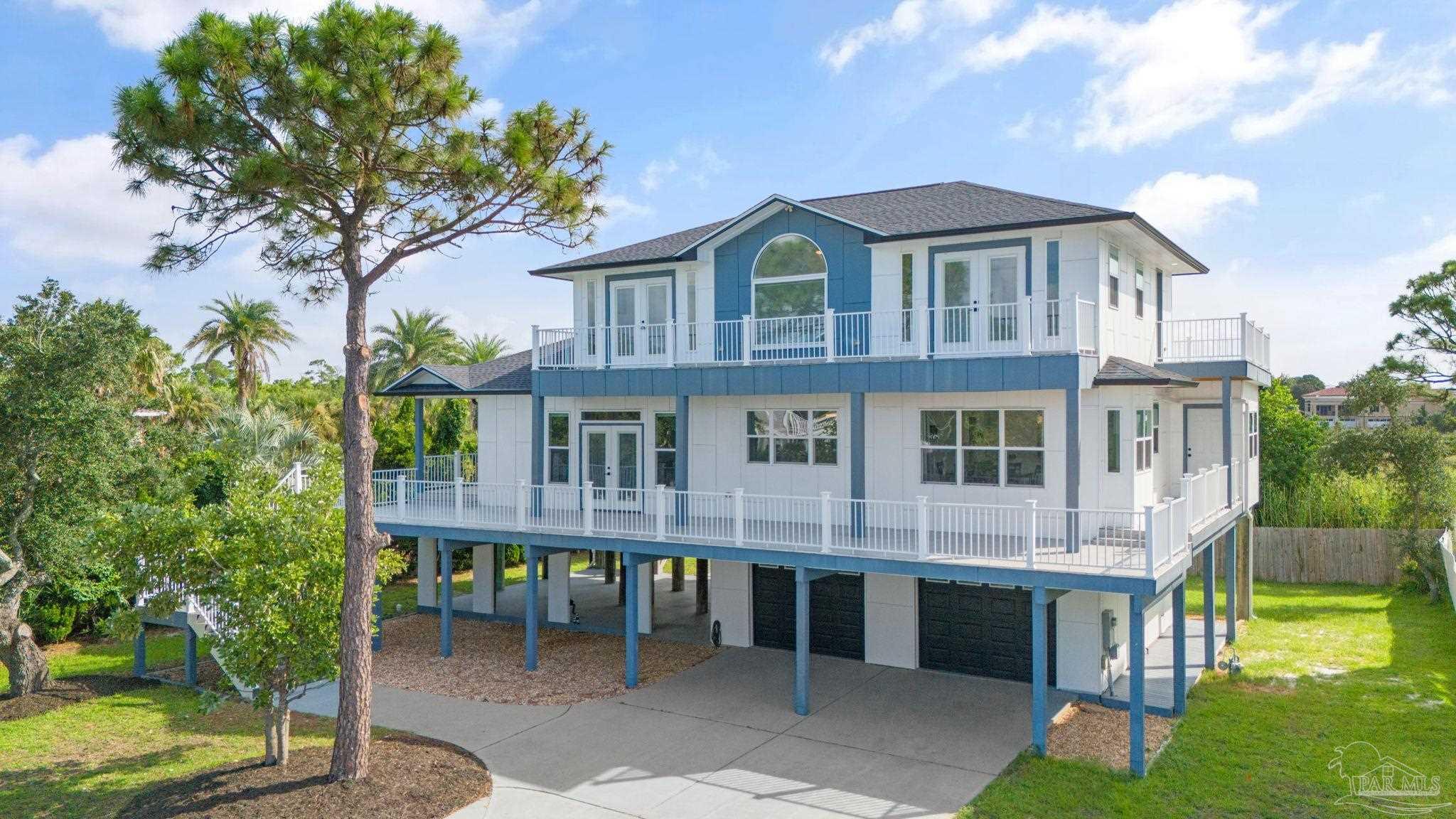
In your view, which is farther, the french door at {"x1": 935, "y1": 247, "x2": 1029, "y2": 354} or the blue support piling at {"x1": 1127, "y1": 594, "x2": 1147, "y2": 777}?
the french door at {"x1": 935, "y1": 247, "x2": 1029, "y2": 354}

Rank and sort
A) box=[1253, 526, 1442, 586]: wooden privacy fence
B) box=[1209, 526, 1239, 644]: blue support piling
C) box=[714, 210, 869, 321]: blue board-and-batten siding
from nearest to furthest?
box=[714, 210, 869, 321]: blue board-and-batten siding
box=[1209, 526, 1239, 644]: blue support piling
box=[1253, 526, 1442, 586]: wooden privacy fence

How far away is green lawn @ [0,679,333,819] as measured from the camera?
11.0m

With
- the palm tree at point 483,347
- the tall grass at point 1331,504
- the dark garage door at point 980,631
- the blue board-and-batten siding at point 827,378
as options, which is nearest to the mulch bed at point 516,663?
the dark garage door at point 980,631

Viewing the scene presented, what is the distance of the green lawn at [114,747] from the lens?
36.1ft

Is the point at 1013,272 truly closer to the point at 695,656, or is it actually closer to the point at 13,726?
the point at 695,656

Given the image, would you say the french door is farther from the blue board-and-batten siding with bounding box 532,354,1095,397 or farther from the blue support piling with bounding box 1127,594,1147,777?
the blue support piling with bounding box 1127,594,1147,777

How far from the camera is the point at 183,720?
13938 millimetres

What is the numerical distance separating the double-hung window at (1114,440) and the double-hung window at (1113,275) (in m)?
1.89

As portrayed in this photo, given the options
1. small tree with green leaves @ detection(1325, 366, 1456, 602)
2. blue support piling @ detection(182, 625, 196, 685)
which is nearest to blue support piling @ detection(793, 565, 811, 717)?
blue support piling @ detection(182, 625, 196, 685)

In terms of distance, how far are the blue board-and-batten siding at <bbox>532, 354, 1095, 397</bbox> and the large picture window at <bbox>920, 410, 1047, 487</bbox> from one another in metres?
1.37

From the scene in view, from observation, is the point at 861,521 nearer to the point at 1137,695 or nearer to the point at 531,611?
the point at 1137,695

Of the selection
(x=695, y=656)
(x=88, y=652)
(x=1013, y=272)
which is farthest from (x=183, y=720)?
(x=1013, y=272)

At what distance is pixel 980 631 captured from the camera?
622 inches

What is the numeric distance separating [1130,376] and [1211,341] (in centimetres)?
460
